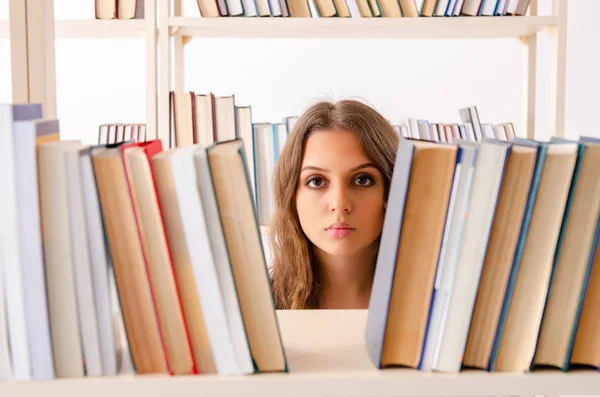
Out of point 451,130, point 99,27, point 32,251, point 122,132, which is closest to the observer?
point 32,251

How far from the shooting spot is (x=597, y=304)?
2.00 ft

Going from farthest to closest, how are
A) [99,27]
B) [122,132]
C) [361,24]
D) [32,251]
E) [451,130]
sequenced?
[122,132]
[451,130]
[99,27]
[361,24]
[32,251]

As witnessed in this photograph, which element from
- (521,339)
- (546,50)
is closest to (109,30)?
(521,339)

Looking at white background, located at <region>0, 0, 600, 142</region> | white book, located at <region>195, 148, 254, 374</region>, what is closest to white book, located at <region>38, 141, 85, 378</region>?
white book, located at <region>195, 148, 254, 374</region>

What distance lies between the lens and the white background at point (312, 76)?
338 centimetres

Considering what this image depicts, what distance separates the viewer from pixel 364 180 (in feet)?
4.52

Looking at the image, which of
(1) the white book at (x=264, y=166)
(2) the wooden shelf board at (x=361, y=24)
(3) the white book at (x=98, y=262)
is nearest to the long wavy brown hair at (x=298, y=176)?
(2) the wooden shelf board at (x=361, y=24)

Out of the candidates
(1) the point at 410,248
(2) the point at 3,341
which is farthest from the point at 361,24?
(2) the point at 3,341

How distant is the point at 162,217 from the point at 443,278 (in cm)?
26

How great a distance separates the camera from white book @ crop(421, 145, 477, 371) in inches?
22.5

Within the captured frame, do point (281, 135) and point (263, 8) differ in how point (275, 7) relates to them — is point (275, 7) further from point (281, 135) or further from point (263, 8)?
point (281, 135)

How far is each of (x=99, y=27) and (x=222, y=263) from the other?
5.07ft

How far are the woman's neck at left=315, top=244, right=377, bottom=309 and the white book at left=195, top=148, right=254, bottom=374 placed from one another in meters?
0.88

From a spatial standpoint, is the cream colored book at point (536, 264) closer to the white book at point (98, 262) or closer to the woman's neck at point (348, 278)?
the white book at point (98, 262)
